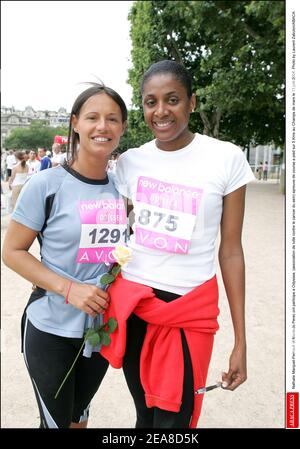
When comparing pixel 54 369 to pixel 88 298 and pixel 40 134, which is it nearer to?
pixel 88 298

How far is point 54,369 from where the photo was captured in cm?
139

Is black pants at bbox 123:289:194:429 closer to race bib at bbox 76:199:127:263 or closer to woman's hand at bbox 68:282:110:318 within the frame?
woman's hand at bbox 68:282:110:318

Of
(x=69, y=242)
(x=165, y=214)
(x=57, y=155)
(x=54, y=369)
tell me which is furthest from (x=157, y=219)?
(x=54, y=369)

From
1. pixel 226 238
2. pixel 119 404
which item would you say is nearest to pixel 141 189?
pixel 226 238

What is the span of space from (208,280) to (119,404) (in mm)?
Result: 1439

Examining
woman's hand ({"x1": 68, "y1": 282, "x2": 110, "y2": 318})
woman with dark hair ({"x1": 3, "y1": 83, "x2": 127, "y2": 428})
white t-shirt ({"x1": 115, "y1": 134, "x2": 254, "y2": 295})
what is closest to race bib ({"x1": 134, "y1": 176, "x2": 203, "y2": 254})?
white t-shirt ({"x1": 115, "y1": 134, "x2": 254, "y2": 295})

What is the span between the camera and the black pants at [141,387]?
4.29 feet

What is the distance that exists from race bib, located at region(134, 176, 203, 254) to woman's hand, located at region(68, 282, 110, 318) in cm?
22

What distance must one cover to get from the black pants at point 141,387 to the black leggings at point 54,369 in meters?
0.18

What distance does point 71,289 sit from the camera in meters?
1.28

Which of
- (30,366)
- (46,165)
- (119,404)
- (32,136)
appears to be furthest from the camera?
(119,404)

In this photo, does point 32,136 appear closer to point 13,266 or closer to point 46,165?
point 46,165

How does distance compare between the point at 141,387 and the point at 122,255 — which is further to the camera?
the point at 141,387

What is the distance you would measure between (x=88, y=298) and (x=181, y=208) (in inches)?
16.8
